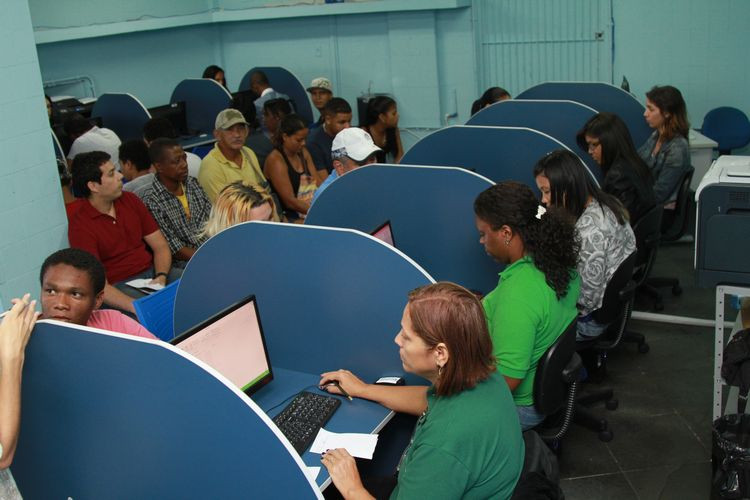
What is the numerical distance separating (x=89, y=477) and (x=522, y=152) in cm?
271

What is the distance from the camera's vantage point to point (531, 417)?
8.53 ft

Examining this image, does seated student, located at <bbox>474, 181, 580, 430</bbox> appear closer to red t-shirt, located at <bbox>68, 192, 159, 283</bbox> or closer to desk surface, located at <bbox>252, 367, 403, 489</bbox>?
desk surface, located at <bbox>252, 367, 403, 489</bbox>

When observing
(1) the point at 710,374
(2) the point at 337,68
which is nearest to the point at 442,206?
A: (1) the point at 710,374

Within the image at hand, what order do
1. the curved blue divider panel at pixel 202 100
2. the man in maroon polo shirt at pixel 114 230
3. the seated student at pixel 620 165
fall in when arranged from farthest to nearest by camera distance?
the curved blue divider panel at pixel 202 100, the seated student at pixel 620 165, the man in maroon polo shirt at pixel 114 230

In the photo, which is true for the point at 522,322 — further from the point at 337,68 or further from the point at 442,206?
the point at 337,68

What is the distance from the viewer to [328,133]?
501cm

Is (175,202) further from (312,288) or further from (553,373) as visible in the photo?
(553,373)

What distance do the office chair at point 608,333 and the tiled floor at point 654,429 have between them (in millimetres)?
55

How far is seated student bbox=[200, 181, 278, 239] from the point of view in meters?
3.12

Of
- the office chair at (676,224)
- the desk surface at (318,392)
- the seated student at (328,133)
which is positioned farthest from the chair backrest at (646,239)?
the seated student at (328,133)

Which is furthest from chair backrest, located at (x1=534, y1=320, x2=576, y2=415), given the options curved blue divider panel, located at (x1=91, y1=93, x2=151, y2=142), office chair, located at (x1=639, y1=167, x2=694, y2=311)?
curved blue divider panel, located at (x1=91, y1=93, x2=151, y2=142)

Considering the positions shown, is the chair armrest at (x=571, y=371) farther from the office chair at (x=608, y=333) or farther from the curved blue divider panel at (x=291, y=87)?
the curved blue divider panel at (x=291, y=87)

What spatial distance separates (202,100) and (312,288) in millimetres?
5417

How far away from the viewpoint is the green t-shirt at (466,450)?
1.64 m
